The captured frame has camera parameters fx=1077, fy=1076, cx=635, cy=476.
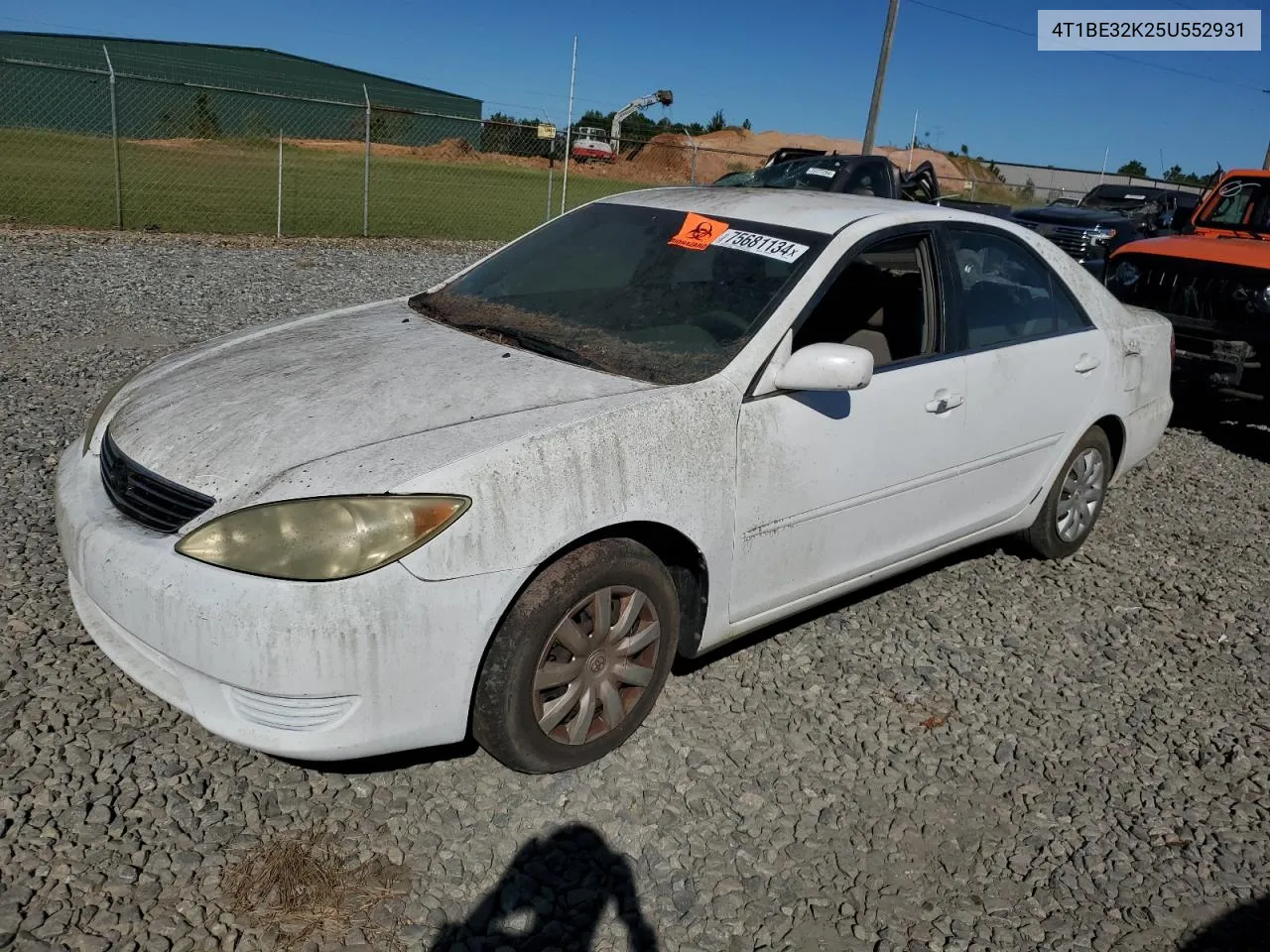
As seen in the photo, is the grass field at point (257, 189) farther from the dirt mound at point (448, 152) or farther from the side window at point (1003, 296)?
the side window at point (1003, 296)

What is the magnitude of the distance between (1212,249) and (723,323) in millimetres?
6244

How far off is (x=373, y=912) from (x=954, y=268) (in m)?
3.05

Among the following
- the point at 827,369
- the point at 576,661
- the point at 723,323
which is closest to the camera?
the point at 576,661

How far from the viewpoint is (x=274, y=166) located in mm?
28422

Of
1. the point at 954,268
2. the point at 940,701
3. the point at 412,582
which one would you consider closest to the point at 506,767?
the point at 412,582

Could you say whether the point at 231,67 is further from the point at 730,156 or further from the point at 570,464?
the point at 570,464

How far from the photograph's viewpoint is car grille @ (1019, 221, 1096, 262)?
1493cm

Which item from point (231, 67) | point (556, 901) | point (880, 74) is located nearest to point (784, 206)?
point (556, 901)

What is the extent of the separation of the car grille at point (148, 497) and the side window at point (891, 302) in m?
2.24

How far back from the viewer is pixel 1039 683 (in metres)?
3.98

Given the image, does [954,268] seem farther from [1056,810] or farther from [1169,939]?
[1169,939]

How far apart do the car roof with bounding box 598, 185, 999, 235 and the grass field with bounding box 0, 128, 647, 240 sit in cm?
1271

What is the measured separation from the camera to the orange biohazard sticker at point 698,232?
12.9 feet

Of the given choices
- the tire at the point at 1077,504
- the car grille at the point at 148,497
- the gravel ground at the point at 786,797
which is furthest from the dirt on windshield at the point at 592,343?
the tire at the point at 1077,504
